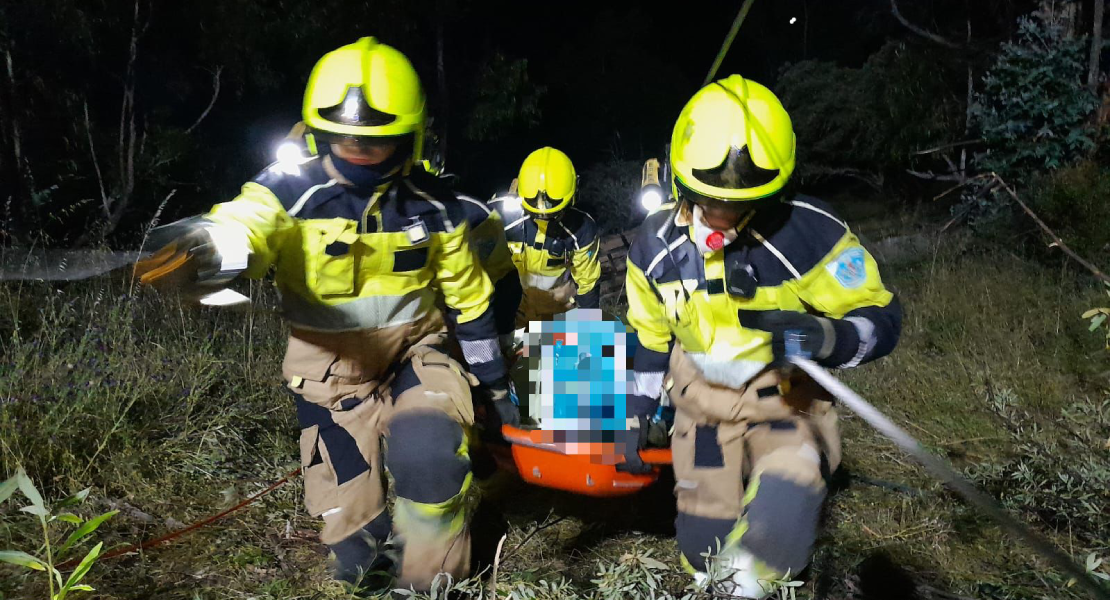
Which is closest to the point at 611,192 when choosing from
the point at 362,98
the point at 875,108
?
the point at 875,108

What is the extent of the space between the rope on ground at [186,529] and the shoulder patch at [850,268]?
2.63 metres

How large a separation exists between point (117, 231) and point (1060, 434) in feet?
33.7

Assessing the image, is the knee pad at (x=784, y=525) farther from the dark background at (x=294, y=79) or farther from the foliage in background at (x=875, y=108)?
the foliage in background at (x=875, y=108)

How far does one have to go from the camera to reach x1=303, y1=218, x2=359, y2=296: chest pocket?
8.88 feet

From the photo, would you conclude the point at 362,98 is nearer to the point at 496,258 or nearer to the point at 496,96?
the point at 496,258

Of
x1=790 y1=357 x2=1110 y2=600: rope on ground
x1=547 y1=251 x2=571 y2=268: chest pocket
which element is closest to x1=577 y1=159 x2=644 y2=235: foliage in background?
x1=547 y1=251 x2=571 y2=268: chest pocket

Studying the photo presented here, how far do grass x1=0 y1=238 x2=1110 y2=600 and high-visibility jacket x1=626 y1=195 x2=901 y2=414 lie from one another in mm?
808

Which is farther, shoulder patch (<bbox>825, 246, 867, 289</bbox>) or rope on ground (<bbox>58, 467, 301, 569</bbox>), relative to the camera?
rope on ground (<bbox>58, 467, 301, 569</bbox>)

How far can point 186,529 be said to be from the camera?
3.19 meters

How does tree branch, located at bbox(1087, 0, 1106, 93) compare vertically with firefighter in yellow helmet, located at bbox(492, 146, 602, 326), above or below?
above

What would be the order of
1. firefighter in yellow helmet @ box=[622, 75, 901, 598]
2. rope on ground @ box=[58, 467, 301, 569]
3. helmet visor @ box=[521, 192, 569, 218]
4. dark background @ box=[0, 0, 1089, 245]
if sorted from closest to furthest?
firefighter in yellow helmet @ box=[622, 75, 901, 598], rope on ground @ box=[58, 467, 301, 569], helmet visor @ box=[521, 192, 569, 218], dark background @ box=[0, 0, 1089, 245]

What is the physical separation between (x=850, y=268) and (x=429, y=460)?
5.16ft

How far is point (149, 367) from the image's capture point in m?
4.31

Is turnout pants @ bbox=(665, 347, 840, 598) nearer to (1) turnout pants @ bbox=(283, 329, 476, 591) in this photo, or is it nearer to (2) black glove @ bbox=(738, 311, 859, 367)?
(2) black glove @ bbox=(738, 311, 859, 367)
